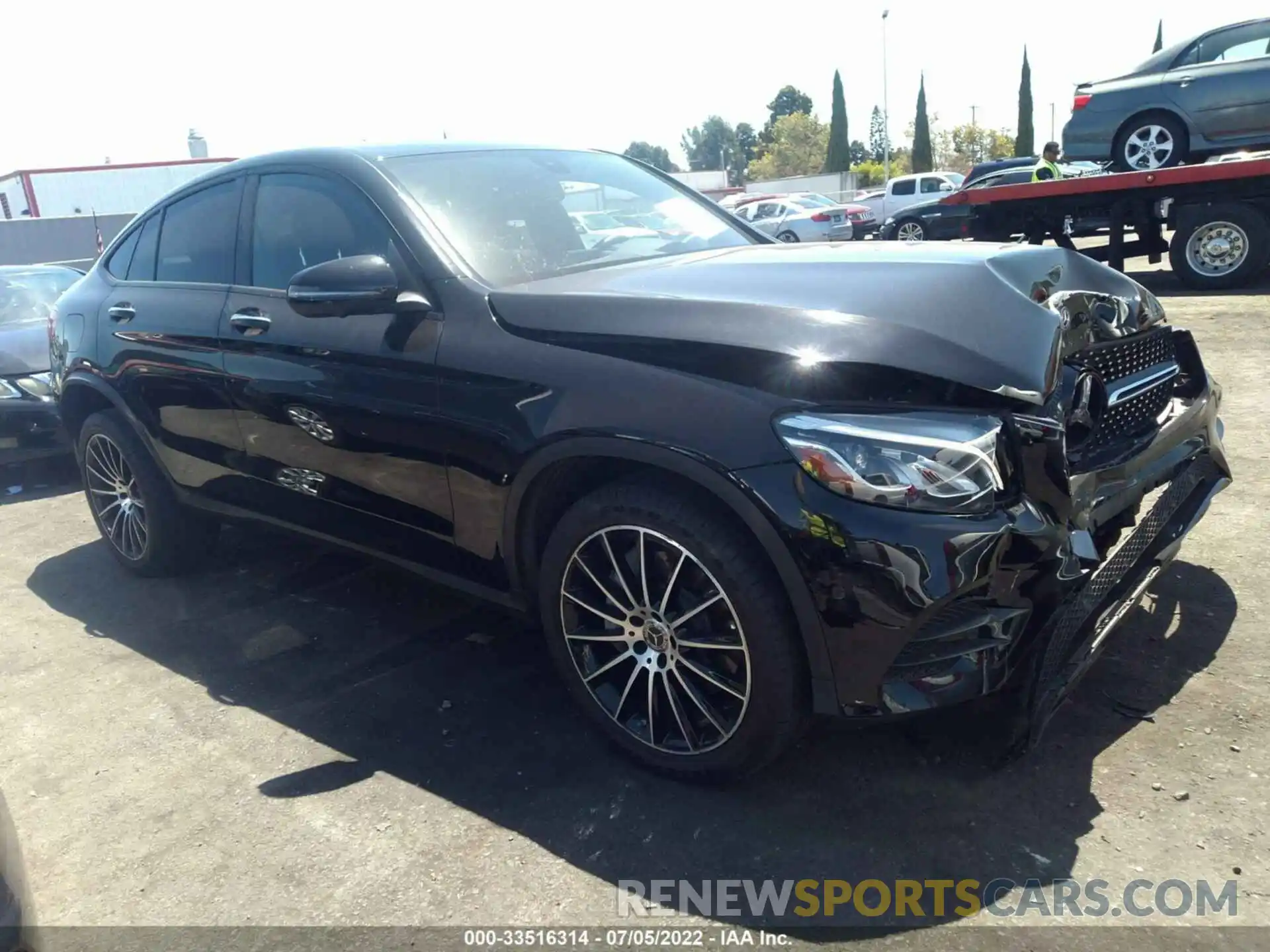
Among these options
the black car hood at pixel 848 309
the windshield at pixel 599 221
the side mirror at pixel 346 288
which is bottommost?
the black car hood at pixel 848 309

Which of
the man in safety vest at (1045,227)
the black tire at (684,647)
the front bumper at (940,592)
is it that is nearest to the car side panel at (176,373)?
the black tire at (684,647)

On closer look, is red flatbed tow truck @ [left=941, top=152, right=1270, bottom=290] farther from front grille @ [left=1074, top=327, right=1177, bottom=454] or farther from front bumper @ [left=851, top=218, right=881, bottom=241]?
front bumper @ [left=851, top=218, right=881, bottom=241]

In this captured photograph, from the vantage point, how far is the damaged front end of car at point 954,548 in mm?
2230

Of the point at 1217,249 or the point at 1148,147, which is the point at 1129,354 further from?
the point at 1148,147

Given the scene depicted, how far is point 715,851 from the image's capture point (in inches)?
99.0

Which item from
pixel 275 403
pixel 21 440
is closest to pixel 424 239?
pixel 275 403

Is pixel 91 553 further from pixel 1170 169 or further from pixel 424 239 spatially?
pixel 1170 169

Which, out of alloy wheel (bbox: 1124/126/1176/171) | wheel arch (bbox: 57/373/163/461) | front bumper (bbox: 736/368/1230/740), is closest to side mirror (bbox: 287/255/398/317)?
front bumper (bbox: 736/368/1230/740)

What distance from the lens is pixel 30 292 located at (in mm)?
8227

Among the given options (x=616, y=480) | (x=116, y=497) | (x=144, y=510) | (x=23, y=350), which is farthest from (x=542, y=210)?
(x=23, y=350)

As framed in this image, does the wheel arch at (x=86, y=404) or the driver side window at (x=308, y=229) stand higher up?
the driver side window at (x=308, y=229)

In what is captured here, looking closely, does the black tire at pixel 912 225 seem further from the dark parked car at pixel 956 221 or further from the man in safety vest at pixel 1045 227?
the man in safety vest at pixel 1045 227

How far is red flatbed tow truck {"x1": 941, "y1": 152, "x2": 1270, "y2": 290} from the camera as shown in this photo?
10.1 metres

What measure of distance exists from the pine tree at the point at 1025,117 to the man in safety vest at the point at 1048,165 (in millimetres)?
50509
